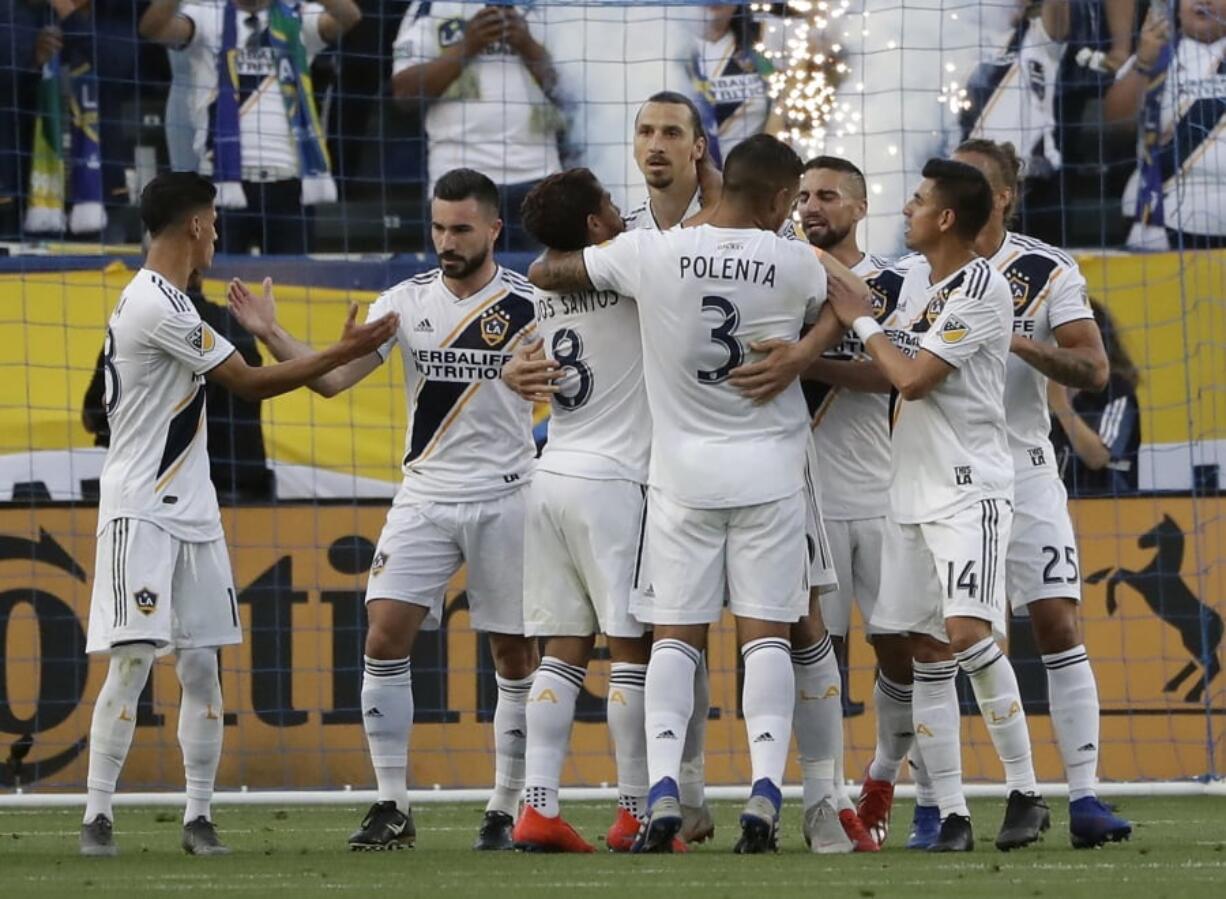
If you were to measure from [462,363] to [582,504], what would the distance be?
0.86 m

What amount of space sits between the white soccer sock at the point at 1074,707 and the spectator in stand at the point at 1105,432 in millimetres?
3577

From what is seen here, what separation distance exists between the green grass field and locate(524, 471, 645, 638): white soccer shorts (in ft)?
2.65

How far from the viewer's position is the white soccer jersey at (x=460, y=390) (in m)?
7.92

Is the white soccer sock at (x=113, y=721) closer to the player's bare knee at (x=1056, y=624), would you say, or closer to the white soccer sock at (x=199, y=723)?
the white soccer sock at (x=199, y=723)

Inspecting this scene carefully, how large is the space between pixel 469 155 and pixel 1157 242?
3.97 meters

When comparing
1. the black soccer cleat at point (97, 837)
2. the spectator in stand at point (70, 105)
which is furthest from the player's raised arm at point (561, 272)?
the spectator in stand at point (70, 105)

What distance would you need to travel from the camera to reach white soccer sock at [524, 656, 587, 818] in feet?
23.8

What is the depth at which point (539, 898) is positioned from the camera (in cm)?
566

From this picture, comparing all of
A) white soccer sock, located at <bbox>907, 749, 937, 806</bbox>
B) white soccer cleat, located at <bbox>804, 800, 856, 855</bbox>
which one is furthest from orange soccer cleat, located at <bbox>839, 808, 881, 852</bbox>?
white soccer sock, located at <bbox>907, 749, 937, 806</bbox>

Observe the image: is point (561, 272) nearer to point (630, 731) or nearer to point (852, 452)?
point (852, 452)

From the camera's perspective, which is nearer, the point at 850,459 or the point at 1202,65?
the point at 850,459

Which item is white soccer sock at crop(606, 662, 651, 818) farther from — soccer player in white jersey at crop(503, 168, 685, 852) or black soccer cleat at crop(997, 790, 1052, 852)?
black soccer cleat at crop(997, 790, 1052, 852)

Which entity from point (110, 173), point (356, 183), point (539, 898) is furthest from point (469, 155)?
point (539, 898)

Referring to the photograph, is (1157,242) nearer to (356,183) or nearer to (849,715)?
(849,715)
